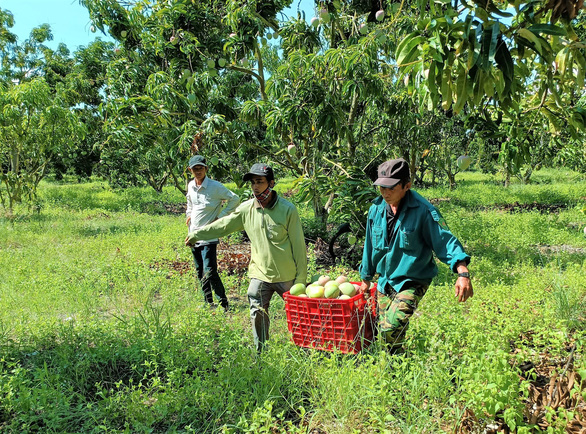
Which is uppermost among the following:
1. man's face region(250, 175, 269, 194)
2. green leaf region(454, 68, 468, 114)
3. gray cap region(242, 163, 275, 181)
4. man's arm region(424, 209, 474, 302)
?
green leaf region(454, 68, 468, 114)

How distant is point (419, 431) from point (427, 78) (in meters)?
1.75

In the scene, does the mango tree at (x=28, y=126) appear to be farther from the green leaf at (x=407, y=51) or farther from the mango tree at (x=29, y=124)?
the green leaf at (x=407, y=51)

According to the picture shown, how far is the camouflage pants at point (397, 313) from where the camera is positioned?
8.45 ft

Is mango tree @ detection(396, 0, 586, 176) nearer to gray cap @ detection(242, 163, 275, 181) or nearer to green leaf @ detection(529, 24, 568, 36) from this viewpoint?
→ green leaf @ detection(529, 24, 568, 36)

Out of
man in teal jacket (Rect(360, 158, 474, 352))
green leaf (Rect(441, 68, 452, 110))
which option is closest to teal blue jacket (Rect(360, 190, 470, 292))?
man in teal jacket (Rect(360, 158, 474, 352))

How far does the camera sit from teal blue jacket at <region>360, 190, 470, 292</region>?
8.43 feet

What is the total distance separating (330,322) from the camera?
2.59 metres

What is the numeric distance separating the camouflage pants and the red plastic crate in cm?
11

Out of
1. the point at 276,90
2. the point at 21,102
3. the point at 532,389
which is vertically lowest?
the point at 532,389

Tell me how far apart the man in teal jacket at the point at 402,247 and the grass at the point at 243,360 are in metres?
0.26

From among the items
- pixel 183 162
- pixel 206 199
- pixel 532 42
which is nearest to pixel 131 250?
pixel 183 162

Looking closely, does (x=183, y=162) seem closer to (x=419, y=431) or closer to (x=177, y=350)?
(x=177, y=350)

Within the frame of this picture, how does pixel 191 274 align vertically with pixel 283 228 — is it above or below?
below

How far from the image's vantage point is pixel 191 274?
204 inches
